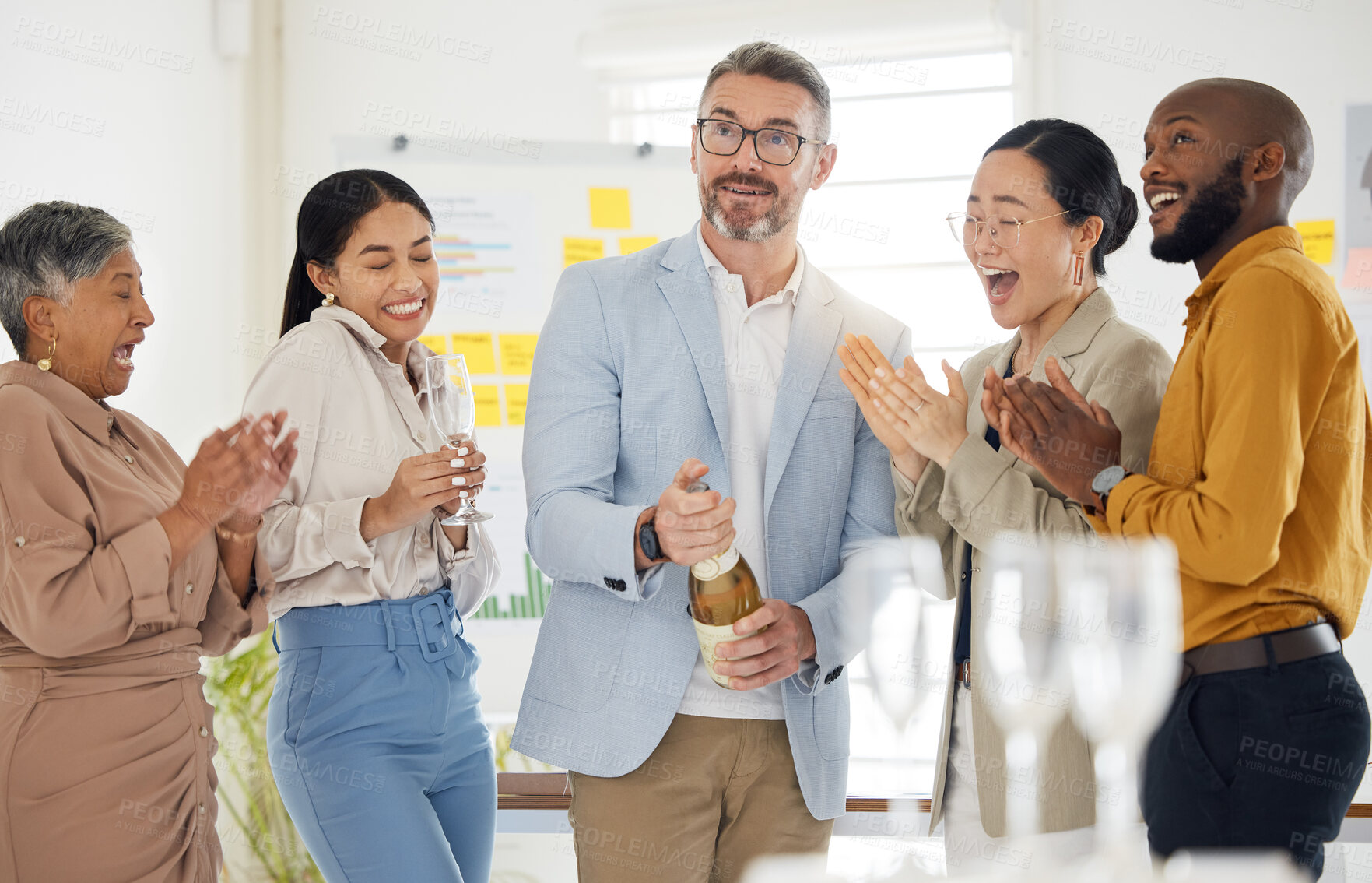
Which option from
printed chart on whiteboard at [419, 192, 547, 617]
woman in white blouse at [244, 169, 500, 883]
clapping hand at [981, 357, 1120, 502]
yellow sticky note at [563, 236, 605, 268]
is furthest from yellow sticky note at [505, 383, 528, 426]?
clapping hand at [981, 357, 1120, 502]

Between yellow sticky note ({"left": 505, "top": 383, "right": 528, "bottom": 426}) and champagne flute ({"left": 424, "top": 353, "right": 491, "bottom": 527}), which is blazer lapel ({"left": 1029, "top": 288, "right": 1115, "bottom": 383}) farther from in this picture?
yellow sticky note ({"left": 505, "top": 383, "right": 528, "bottom": 426})

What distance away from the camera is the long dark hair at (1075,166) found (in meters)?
1.49

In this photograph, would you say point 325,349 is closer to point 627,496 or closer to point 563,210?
point 627,496

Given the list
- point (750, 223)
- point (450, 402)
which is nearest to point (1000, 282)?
point (750, 223)

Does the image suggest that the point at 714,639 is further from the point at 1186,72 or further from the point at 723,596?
the point at 1186,72

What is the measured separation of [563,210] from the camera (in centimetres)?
316

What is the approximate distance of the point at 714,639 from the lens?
1.36 m

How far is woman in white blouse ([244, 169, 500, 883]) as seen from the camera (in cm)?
150

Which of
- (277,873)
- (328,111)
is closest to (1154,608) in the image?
(277,873)

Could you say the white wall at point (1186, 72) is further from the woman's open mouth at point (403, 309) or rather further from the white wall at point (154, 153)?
the white wall at point (154, 153)

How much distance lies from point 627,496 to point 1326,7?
2.59 metres

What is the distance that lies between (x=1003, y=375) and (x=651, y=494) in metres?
0.58

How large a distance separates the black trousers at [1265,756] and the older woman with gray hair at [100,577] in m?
1.20

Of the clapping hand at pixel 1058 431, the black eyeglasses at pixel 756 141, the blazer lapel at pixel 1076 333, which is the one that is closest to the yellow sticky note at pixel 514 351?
the black eyeglasses at pixel 756 141
